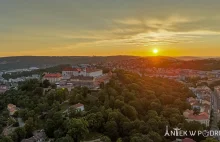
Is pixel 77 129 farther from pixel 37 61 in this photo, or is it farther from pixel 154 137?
pixel 37 61

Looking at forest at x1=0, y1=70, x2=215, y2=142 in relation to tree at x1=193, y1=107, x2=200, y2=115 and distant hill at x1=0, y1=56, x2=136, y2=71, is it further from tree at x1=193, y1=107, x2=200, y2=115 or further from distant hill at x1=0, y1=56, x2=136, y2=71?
distant hill at x1=0, y1=56, x2=136, y2=71

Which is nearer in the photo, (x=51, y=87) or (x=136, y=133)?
(x=136, y=133)

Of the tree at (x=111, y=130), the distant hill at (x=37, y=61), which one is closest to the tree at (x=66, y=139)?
the tree at (x=111, y=130)

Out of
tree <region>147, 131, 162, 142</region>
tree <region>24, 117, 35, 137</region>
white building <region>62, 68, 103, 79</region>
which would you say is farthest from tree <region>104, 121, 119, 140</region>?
white building <region>62, 68, 103, 79</region>

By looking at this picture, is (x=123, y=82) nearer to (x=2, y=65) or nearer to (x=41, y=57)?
(x=2, y=65)

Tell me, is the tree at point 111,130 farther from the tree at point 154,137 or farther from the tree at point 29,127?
the tree at point 29,127

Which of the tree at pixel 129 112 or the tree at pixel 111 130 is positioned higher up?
the tree at pixel 129 112

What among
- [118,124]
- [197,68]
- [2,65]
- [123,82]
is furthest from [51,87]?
[2,65]

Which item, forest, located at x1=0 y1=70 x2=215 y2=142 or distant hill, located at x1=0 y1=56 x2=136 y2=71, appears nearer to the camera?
forest, located at x1=0 y1=70 x2=215 y2=142
